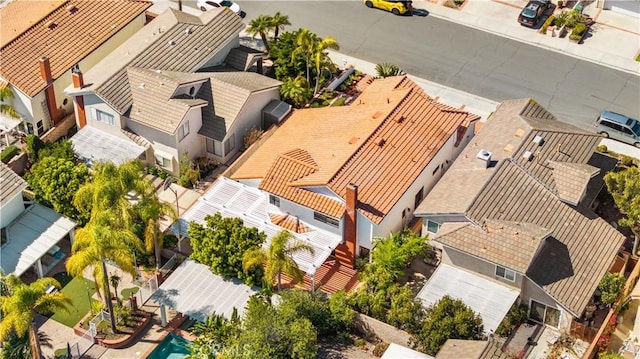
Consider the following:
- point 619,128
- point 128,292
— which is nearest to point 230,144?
point 128,292

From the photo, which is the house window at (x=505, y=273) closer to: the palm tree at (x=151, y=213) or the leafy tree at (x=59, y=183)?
the palm tree at (x=151, y=213)

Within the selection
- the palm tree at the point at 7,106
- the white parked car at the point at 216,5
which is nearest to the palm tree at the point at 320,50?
the white parked car at the point at 216,5

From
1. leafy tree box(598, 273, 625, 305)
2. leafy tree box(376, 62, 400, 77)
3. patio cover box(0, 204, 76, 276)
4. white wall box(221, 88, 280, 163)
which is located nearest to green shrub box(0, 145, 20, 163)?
patio cover box(0, 204, 76, 276)

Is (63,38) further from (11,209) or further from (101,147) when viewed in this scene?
(11,209)

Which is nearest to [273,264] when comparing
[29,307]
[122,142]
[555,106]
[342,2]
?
[29,307]

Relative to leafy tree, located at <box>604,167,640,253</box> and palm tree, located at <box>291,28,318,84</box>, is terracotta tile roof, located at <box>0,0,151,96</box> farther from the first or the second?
leafy tree, located at <box>604,167,640,253</box>
